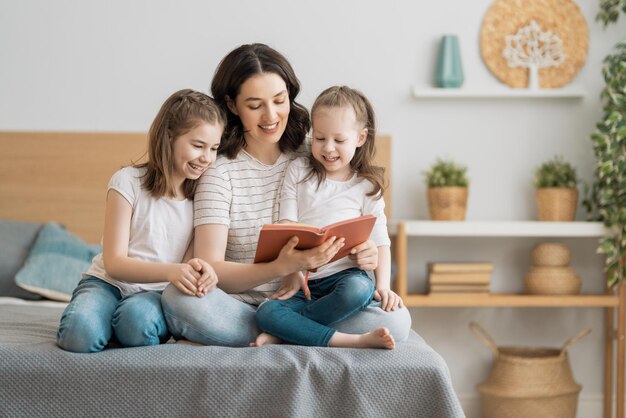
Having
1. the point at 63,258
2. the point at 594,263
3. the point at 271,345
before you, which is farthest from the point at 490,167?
the point at 271,345

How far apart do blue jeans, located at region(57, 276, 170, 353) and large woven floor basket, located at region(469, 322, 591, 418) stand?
198cm

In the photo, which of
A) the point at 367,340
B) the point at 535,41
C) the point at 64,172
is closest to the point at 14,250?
the point at 64,172

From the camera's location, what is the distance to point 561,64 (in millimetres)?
3898

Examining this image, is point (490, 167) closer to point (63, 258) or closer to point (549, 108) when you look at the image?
point (549, 108)

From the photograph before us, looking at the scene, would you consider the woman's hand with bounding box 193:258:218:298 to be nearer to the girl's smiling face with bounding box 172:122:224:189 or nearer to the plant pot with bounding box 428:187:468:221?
the girl's smiling face with bounding box 172:122:224:189

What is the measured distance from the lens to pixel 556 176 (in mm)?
3742

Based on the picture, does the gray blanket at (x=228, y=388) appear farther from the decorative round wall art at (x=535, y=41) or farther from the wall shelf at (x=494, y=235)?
the decorative round wall art at (x=535, y=41)

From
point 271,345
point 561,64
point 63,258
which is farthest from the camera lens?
point 561,64

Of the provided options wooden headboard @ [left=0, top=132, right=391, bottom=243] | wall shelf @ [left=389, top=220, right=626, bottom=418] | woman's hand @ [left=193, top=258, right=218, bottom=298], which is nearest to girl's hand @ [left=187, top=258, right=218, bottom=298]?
woman's hand @ [left=193, top=258, right=218, bottom=298]

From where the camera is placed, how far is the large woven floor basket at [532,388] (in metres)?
3.61

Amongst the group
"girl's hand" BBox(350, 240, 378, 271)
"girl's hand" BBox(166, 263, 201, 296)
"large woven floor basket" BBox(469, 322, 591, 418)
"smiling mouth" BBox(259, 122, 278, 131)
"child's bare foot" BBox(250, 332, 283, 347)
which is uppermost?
"smiling mouth" BBox(259, 122, 278, 131)

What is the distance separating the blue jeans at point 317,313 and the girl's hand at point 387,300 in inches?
1.5

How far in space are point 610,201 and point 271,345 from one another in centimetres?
219

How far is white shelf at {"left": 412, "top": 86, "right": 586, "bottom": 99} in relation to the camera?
3.79 metres
